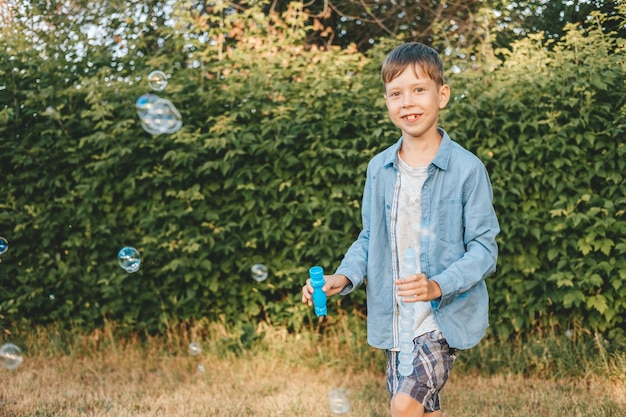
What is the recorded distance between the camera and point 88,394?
450cm

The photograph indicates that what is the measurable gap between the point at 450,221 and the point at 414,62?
2.06 feet

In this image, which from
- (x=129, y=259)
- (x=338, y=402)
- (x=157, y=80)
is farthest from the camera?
(x=157, y=80)

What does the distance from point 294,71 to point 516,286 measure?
2.41 metres

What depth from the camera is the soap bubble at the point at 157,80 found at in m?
5.21

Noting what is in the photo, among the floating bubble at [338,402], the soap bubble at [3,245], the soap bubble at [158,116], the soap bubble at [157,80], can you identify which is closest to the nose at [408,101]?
the floating bubble at [338,402]

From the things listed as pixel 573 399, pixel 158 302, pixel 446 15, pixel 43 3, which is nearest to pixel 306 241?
pixel 158 302

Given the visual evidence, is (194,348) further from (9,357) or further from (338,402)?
(338,402)

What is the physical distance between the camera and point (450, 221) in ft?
8.63

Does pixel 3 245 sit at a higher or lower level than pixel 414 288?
lower

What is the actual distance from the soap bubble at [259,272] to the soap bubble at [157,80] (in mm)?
1550

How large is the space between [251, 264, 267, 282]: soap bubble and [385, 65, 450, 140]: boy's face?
8.73 ft

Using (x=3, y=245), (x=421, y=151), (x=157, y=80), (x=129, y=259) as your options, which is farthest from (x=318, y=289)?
(x=3, y=245)

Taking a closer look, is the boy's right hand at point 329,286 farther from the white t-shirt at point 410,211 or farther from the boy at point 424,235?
the white t-shirt at point 410,211

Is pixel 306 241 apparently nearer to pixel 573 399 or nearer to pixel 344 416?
pixel 344 416
